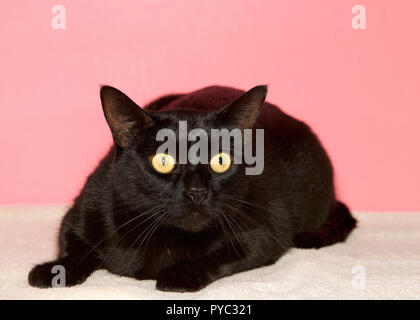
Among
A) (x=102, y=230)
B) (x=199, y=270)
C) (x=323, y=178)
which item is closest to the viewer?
(x=199, y=270)

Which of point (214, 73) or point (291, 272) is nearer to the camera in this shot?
point (291, 272)

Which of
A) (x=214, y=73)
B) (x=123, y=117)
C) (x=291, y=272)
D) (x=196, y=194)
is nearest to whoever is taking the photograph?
(x=196, y=194)

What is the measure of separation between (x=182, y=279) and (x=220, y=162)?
1.09ft

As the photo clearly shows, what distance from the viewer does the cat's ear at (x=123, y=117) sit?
5.32 feet

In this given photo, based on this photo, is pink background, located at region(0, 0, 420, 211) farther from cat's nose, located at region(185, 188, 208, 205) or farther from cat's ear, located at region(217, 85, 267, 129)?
cat's nose, located at region(185, 188, 208, 205)

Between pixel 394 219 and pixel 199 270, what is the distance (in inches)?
46.5

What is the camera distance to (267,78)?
2.63 m

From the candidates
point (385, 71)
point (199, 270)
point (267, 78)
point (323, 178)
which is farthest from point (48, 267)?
point (385, 71)

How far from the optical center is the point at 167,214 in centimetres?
162

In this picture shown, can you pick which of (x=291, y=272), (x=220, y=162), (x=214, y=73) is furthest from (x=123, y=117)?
(x=214, y=73)

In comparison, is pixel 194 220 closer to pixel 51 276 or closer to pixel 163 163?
pixel 163 163

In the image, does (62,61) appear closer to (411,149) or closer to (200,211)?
(200,211)

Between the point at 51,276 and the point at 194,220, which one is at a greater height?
the point at 194,220

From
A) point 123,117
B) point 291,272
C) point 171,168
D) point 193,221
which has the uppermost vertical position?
point 123,117
